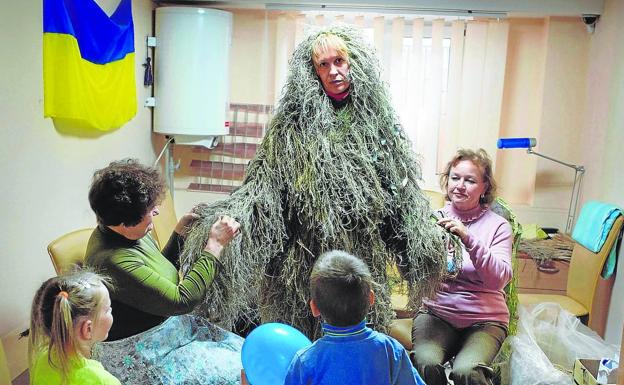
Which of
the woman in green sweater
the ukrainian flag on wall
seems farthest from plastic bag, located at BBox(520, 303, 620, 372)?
the ukrainian flag on wall

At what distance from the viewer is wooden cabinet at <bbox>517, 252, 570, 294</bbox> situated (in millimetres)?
2916

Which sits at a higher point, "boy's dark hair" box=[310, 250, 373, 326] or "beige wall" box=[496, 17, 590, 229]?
"beige wall" box=[496, 17, 590, 229]

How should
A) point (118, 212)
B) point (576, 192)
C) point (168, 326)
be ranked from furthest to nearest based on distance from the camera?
point (576, 192) < point (168, 326) < point (118, 212)

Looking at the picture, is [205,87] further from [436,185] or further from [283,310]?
[283,310]

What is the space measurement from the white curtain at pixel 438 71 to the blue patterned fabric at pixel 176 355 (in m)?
2.01

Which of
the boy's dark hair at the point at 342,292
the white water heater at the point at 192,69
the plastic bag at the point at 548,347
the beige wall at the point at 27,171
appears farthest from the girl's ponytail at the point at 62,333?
the white water heater at the point at 192,69

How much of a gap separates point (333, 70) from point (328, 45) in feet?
0.21

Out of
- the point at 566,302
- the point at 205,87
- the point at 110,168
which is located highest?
the point at 205,87

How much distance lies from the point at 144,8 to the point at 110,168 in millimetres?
2083

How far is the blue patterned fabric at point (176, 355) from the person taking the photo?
1.36 metres

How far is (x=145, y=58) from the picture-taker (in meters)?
3.17

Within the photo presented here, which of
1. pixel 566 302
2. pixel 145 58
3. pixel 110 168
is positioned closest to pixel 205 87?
pixel 145 58

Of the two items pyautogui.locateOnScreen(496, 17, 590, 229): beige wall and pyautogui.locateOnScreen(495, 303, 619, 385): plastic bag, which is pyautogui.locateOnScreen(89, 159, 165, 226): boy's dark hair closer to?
pyautogui.locateOnScreen(495, 303, 619, 385): plastic bag

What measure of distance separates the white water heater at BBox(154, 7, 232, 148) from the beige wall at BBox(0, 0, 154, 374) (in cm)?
68
